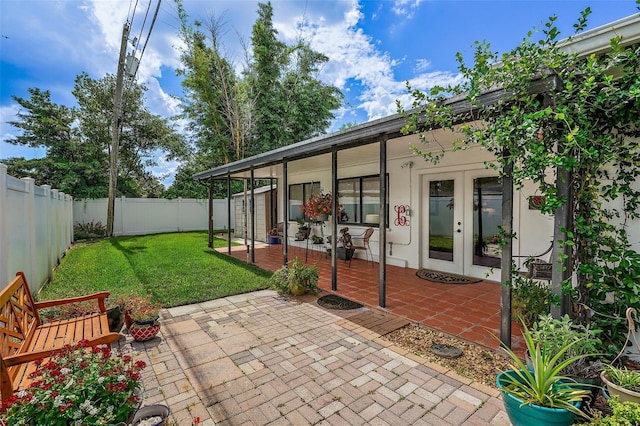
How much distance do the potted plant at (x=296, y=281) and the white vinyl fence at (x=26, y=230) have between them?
334 centimetres

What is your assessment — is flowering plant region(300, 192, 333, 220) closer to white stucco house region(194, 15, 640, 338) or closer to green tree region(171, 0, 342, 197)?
white stucco house region(194, 15, 640, 338)

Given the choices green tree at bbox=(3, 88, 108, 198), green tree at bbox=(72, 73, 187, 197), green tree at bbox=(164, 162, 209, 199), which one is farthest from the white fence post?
green tree at bbox=(164, 162, 209, 199)

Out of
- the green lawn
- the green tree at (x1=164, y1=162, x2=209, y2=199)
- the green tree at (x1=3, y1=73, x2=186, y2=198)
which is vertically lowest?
the green lawn

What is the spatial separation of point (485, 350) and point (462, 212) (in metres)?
3.33

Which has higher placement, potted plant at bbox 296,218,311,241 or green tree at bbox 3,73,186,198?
green tree at bbox 3,73,186,198

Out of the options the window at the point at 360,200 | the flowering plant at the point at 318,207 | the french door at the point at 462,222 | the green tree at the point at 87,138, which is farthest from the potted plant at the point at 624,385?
the green tree at the point at 87,138

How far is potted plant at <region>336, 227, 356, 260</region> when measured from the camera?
7520mm

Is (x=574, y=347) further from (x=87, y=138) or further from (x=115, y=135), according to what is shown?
(x=87, y=138)

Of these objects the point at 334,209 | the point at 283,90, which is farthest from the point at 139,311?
the point at 283,90

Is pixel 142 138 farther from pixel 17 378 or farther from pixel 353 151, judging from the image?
pixel 17 378

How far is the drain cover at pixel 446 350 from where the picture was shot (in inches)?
117

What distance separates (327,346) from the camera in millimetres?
3230

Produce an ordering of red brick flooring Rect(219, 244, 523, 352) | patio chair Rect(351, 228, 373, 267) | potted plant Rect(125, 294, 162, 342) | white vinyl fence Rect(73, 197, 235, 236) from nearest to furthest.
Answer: potted plant Rect(125, 294, 162, 342) < red brick flooring Rect(219, 244, 523, 352) < patio chair Rect(351, 228, 373, 267) < white vinyl fence Rect(73, 197, 235, 236)

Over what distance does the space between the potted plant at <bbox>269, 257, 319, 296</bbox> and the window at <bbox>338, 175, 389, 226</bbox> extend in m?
3.00
